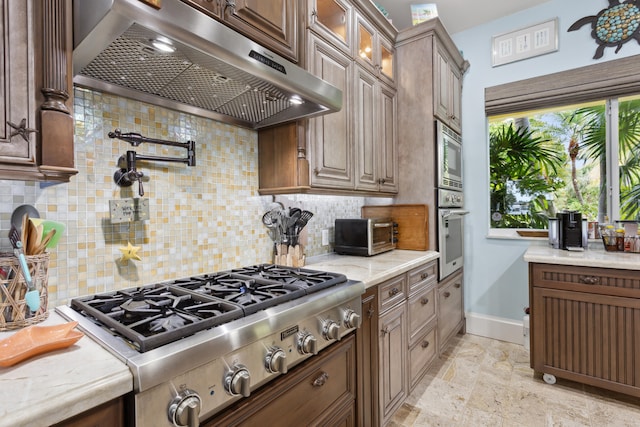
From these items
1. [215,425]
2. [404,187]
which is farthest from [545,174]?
[215,425]

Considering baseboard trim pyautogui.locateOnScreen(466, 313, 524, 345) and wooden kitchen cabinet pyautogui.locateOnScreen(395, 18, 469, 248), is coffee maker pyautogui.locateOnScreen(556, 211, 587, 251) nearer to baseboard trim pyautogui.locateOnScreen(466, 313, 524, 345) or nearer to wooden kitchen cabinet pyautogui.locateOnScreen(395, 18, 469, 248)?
baseboard trim pyautogui.locateOnScreen(466, 313, 524, 345)

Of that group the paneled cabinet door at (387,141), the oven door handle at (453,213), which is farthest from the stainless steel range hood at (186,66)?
the oven door handle at (453,213)

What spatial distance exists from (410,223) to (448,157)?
2.22ft

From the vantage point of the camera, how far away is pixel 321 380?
1239 mm

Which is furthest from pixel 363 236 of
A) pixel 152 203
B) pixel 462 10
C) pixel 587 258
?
pixel 462 10

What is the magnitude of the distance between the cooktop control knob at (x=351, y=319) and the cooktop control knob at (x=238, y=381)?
56cm

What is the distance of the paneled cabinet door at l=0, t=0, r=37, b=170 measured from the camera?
2.60 feet

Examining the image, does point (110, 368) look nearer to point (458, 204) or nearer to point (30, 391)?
point (30, 391)

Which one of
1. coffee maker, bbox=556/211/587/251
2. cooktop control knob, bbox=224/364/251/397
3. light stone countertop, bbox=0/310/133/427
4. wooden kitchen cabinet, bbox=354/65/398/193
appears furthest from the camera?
coffee maker, bbox=556/211/587/251

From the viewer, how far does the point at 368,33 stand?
228cm

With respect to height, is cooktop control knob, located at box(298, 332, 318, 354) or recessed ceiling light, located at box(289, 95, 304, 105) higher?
recessed ceiling light, located at box(289, 95, 304, 105)

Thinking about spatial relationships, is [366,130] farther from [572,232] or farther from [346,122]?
[572,232]

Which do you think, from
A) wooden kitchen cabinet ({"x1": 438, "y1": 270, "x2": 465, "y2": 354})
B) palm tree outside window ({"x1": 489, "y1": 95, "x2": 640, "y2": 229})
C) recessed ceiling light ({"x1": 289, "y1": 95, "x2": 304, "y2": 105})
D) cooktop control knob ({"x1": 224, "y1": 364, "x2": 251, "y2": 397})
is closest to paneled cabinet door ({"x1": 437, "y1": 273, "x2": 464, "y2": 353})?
wooden kitchen cabinet ({"x1": 438, "y1": 270, "x2": 465, "y2": 354})

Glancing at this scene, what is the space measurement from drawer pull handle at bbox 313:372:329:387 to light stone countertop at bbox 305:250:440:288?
443 millimetres
